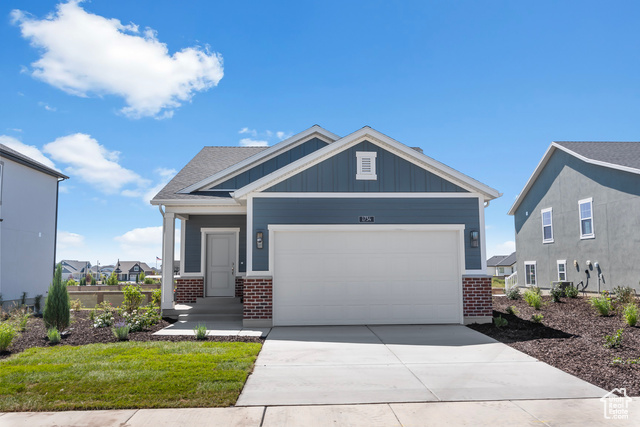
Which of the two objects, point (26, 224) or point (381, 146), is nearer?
point (381, 146)

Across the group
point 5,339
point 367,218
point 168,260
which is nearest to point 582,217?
point 367,218

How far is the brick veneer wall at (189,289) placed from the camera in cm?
1491

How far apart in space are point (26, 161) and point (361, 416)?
17302mm

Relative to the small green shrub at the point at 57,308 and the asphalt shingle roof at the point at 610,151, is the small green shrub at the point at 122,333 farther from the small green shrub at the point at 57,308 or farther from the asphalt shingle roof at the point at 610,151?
the asphalt shingle roof at the point at 610,151

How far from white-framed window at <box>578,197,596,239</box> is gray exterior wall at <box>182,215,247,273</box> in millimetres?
13281

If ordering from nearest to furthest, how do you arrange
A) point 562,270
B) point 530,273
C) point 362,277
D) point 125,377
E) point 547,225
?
1. point 125,377
2. point 362,277
3. point 562,270
4. point 547,225
5. point 530,273

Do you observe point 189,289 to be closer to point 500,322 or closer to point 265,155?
point 265,155

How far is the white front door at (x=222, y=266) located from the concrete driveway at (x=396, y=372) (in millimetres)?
5912

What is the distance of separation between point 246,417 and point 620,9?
13832mm

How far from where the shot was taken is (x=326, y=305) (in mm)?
11156

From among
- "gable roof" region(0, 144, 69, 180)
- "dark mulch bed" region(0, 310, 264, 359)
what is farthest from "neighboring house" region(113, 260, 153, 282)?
"dark mulch bed" region(0, 310, 264, 359)

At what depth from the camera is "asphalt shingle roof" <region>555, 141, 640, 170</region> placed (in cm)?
1653

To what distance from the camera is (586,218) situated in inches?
711

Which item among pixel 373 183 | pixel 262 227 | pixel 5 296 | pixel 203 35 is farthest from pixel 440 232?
pixel 5 296
